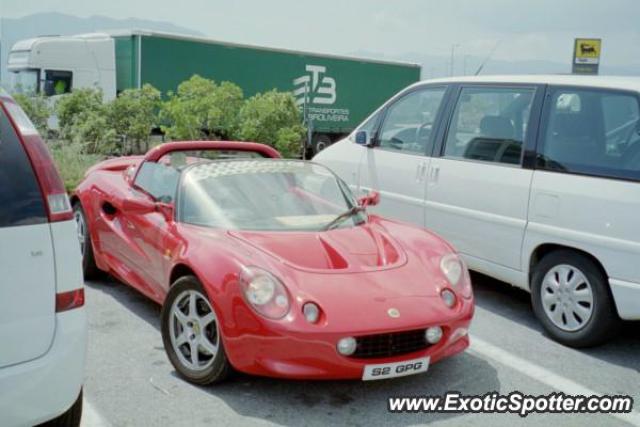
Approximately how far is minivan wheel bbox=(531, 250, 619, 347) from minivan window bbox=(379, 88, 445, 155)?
1674 mm

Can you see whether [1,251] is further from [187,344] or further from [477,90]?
[477,90]

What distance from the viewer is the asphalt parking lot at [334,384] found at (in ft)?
11.8

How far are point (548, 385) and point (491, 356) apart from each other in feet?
1.65

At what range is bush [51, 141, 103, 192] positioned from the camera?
34.6ft

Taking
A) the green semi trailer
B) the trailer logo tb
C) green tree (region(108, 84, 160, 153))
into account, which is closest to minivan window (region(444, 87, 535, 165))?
green tree (region(108, 84, 160, 153))

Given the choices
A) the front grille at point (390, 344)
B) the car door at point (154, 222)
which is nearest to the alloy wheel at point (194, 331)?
the car door at point (154, 222)

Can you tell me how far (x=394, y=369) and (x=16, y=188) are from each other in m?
2.07

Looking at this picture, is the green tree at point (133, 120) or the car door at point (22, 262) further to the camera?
the green tree at point (133, 120)

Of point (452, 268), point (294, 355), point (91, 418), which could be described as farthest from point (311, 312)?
point (91, 418)

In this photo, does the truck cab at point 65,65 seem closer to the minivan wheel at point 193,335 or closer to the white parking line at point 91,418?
the minivan wheel at point 193,335

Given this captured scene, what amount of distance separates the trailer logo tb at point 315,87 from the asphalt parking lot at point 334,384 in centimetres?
1513

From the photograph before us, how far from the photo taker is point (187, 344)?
407 centimetres

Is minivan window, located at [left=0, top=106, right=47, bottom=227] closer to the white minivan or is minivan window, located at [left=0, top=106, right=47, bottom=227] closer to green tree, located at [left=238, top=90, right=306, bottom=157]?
the white minivan

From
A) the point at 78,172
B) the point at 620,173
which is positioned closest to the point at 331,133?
the point at 78,172
